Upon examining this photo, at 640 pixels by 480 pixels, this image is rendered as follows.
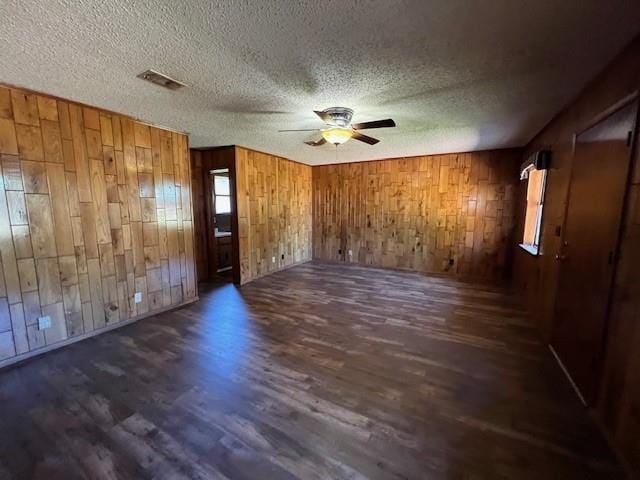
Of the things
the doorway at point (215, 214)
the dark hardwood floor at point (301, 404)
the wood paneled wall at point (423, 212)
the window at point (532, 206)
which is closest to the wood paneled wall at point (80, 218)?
the dark hardwood floor at point (301, 404)

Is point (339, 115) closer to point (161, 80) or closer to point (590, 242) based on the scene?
point (161, 80)

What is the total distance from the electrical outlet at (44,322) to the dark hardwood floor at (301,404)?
0.86 ft

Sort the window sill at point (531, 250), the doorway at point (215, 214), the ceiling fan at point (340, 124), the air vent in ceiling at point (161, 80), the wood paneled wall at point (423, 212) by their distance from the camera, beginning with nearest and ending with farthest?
the air vent in ceiling at point (161, 80) → the ceiling fan at point (340, 124) → the window sill at point (531, 250) → the doorway at point (215, 214) → the wood paneled wall at point (423, 212)

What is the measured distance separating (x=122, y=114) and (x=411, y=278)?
490 centimetres

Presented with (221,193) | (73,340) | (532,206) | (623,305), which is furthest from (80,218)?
(532,206)

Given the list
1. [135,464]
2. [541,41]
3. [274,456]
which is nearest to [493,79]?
[541,41]

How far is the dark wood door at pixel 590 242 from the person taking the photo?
5.57 feet

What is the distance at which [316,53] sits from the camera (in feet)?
5.87

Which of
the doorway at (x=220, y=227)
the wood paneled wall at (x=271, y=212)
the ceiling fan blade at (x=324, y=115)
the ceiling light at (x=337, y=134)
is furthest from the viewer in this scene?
the doorway at (x=220, y=227)

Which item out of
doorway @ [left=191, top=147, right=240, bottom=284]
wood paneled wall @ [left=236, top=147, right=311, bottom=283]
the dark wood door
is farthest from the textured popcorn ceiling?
wood paneled wall @ [left=236, top=147, right=311, bottom=283]

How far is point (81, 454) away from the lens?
1520mm

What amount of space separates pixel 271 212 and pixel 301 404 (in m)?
4.01

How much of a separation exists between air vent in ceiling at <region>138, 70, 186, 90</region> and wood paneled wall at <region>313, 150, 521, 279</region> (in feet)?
14.2

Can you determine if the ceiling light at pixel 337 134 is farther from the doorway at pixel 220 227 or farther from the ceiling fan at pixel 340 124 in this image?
the doorway at pixel 220 227
